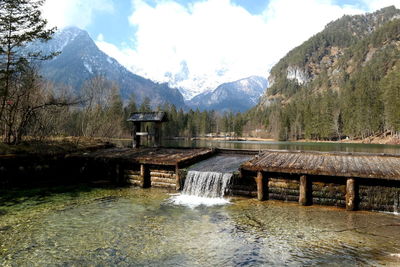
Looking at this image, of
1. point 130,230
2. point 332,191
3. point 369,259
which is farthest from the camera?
point 332,191

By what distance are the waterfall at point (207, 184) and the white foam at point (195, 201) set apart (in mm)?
305

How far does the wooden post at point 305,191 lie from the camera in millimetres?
14125

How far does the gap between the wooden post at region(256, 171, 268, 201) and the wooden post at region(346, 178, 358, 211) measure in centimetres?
415

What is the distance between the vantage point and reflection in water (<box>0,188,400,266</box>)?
844 cm

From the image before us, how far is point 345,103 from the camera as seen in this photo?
424ft

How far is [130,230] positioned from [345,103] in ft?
462

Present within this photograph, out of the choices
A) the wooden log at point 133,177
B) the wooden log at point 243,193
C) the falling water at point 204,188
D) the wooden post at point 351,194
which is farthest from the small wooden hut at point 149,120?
the wooden post at point 351,194

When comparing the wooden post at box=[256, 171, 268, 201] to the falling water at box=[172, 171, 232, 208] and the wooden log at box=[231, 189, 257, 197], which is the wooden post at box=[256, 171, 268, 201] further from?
the falling water at box=[172, 171, 232, 208]

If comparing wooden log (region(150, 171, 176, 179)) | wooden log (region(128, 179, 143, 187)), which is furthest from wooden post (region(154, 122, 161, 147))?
wooden log (region(150, 171, 176, 179))

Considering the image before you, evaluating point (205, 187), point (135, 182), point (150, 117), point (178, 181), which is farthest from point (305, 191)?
point (150, 117)

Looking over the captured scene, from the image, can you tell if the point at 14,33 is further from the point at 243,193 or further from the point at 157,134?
the point at 243,193

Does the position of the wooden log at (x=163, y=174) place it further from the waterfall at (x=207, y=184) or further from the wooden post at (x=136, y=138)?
the wooden post at (x=136, y=138)

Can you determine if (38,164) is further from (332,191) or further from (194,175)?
(332,191)

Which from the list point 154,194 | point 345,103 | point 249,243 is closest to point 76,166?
point 154,194
